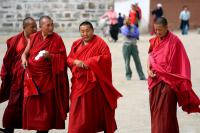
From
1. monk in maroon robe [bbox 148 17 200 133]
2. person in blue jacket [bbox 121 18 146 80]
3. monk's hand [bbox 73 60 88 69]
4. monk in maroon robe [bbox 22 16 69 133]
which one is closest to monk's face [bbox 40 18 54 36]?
monk in maroon robe [bbox 22 16 69 133]

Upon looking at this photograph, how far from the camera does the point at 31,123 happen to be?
22.6 ft

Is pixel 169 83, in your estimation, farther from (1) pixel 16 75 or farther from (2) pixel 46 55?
(1) pixel 16 75

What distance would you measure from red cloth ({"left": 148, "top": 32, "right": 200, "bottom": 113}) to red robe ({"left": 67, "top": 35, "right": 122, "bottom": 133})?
0.58 m

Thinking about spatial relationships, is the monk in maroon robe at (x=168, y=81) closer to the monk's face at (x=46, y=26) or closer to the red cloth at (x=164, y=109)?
the red cloth at (x=164, y=109)

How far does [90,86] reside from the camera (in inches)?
260

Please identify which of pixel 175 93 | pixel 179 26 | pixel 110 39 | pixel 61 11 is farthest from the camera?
pixel 179 26

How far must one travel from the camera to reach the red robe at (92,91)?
6.56m

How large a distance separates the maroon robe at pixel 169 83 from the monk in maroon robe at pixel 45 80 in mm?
1105

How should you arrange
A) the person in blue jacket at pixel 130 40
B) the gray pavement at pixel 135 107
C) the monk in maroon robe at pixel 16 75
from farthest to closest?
the person in blue jacket at pixel 130 40 < the gray pavement at pixel 135 107 < the monk in maroon robe at pixel 16 75

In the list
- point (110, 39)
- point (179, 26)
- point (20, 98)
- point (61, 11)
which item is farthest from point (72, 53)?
point (179, 26)

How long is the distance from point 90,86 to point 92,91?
2.6 inches

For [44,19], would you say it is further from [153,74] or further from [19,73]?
[153,74]

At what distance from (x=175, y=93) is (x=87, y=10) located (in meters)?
18.6

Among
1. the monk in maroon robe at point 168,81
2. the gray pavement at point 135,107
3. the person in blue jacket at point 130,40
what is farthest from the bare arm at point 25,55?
the person in blue jacket at point 130,40
